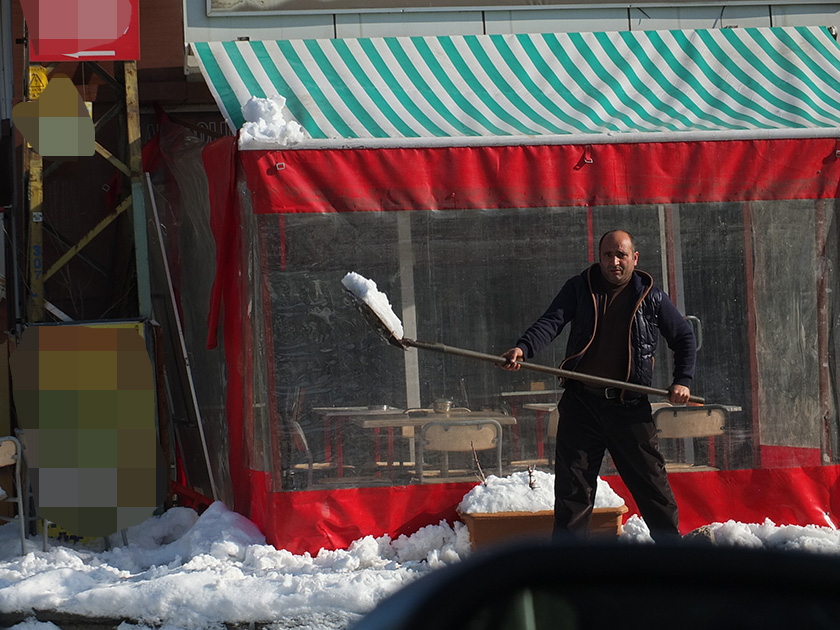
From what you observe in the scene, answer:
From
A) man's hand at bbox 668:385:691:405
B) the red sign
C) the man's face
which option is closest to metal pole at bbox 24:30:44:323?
the red sign

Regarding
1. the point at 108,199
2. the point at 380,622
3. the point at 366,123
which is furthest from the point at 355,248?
the point at 380,622

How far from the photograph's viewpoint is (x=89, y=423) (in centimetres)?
705

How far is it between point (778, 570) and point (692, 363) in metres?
4.10

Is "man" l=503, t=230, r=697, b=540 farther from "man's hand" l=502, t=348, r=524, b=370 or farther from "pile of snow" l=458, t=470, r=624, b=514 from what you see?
"pile of snow" l=458, t=470, r=624, b=514

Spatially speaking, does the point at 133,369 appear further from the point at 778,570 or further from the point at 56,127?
the point at 778,570

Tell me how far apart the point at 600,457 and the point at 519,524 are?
99cm

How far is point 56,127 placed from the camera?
750 centimetres

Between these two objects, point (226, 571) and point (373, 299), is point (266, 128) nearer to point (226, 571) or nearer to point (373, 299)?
point (373, 299)

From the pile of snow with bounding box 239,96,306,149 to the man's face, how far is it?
2.06 metres

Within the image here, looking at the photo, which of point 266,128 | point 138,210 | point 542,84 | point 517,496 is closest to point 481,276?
point 517,496

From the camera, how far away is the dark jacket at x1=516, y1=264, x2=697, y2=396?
5531 mm

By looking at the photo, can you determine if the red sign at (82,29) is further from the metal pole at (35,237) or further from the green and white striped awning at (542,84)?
the green and white striped awning at (542,84)

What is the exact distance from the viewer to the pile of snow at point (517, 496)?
6.38 metres

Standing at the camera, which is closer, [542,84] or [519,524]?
[519,524]
